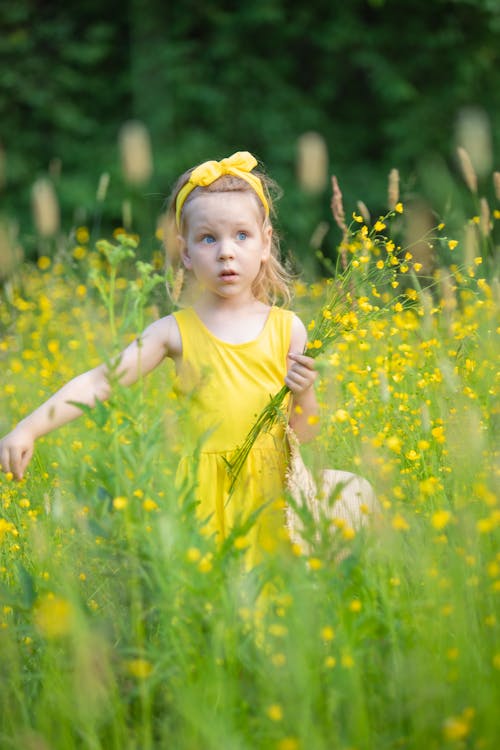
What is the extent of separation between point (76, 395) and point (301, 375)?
527mm

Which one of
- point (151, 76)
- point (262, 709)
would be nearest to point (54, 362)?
point (262, 709)

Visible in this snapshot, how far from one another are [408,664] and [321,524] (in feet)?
0.90

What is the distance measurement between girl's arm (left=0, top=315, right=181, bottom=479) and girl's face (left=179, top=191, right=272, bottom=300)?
0.56 ft

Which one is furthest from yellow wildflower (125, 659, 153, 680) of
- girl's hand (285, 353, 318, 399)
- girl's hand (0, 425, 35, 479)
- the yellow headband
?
the yellow headband

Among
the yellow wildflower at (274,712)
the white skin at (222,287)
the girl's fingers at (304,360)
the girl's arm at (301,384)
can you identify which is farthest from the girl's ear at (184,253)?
the yellow wildflower at (274,712)

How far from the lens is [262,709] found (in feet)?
5.01

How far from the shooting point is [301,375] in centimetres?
231

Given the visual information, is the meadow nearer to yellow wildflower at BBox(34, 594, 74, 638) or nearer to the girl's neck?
yellow wildflower at BBox(34, 594, 74, 638)

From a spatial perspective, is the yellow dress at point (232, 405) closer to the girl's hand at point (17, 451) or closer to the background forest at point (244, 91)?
the girl's hand at point (17, 451)

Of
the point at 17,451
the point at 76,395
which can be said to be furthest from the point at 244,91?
the point at 17,451

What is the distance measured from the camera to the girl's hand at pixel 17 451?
220cm

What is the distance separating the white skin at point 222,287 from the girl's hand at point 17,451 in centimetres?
17

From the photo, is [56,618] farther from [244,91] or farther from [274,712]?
[244,91]

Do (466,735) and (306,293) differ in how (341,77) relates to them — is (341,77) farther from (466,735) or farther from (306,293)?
(466,735)
